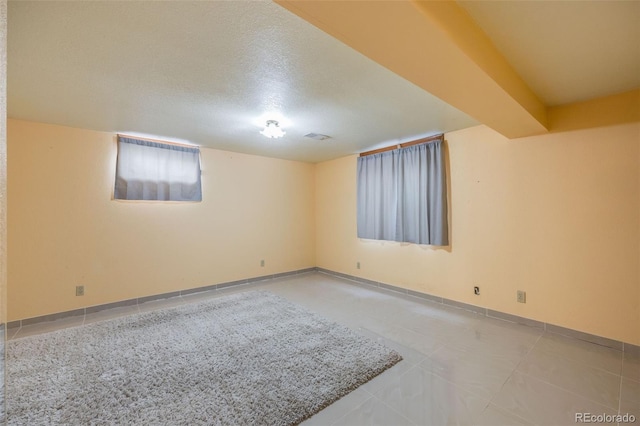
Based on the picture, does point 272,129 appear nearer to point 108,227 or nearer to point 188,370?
point 188,370

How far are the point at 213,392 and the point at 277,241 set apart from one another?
10.9ft

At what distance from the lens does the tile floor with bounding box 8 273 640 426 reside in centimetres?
157

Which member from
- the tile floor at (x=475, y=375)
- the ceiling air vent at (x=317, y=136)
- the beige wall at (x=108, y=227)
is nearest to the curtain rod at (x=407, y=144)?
the ceiling air vent at (x=317, y=136)

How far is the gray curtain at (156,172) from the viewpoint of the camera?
3.45 m

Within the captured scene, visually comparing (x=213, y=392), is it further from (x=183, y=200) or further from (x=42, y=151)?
(x=42, y=151)

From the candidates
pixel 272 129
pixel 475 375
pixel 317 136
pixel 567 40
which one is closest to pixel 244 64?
pixel 272 129

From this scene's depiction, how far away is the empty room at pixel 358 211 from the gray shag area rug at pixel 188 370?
0.02m

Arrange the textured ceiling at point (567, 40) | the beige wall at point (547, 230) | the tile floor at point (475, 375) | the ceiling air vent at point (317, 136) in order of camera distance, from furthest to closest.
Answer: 1. the ceiling air vent at point (317, 136)
2. the beige wall at point (547, 230)
3. the tile floor at point (475, 375)
4. the textured ceiling at point (567, 40)

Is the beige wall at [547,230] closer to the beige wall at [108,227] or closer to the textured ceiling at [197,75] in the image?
the textured ceiling at [197,75]

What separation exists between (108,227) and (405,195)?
413 centimetres

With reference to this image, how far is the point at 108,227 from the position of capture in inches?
133

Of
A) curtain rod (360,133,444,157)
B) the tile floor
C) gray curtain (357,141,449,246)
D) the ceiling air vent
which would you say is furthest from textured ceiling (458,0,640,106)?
the tile floor

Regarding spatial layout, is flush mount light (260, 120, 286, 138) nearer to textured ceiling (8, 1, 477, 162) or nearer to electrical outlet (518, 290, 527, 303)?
textured ceiling (8, 1, 477, 162)

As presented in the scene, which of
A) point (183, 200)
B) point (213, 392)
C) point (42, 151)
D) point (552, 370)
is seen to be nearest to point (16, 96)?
point (42, 151)
